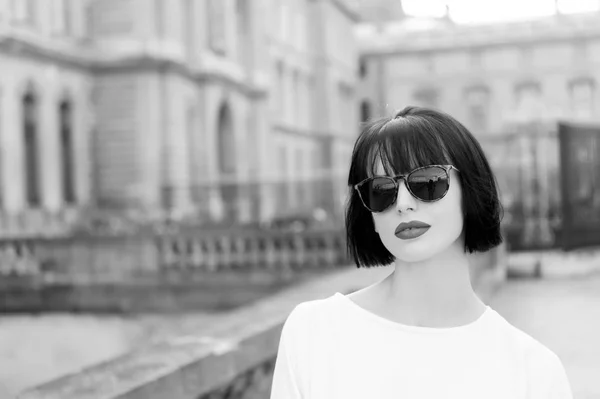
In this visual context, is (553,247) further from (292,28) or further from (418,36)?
(418,36)

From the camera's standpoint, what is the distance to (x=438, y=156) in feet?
5.62

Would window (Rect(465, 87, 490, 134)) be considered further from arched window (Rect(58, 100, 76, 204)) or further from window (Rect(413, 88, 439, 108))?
arched window (Rect(58, 100, 76, 204))

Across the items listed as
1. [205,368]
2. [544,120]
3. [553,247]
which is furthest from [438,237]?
[544,120]

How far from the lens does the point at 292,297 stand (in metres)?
6.18

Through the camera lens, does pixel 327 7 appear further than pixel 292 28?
Yes

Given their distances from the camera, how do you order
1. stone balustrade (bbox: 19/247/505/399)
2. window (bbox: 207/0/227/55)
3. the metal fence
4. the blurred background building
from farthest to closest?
1. window (bbox: 207/0/227/55)
2. the metal fence
3. the blurred background building
4. stone balustrade (bbox: 19/247/505/399)

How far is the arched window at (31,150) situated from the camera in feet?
68.1

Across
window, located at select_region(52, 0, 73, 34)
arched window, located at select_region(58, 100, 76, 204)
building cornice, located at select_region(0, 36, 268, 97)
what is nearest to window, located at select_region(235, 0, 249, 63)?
building cornice, located at select_region(0, 36, 268, 97)

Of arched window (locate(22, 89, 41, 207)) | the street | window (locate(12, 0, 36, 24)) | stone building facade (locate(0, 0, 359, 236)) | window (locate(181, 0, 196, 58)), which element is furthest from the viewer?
window (locate(181, 0, 196, 58))

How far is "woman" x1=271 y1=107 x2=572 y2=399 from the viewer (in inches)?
64.8

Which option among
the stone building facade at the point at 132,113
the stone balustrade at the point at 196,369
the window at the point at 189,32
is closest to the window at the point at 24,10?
the stone building facade at the point at 132,113

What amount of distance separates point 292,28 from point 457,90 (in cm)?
1966

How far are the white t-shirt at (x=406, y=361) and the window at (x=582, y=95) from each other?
5780 centimetres

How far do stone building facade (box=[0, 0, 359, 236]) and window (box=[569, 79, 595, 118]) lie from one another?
31.1 metres
